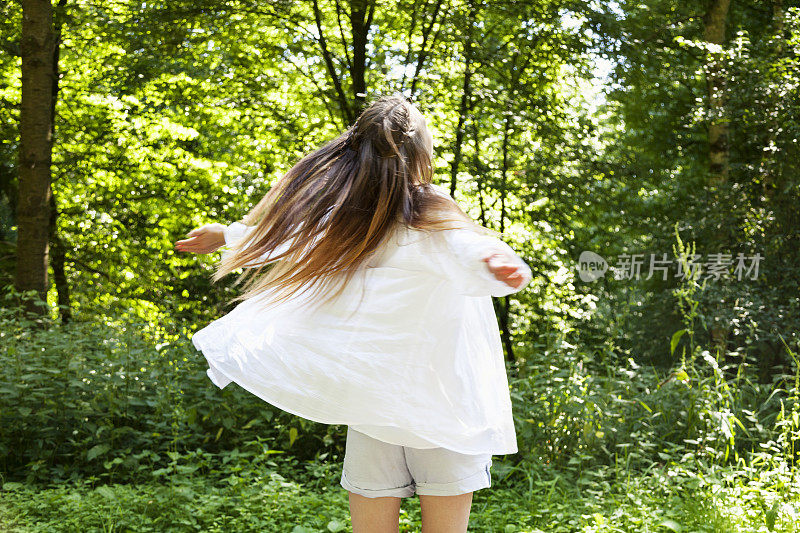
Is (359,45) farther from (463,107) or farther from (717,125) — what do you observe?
(717,125)

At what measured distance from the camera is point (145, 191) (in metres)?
11.7

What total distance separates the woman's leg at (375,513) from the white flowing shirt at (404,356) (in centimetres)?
20

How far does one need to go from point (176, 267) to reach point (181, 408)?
8356 mm

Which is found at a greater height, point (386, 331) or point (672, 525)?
point (386, 331)

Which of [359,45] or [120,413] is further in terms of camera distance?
[359,45]

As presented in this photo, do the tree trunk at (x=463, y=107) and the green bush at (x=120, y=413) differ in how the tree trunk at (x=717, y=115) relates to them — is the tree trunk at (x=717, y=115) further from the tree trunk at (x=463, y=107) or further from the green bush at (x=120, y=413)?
the green bush at (x=120, y=413)

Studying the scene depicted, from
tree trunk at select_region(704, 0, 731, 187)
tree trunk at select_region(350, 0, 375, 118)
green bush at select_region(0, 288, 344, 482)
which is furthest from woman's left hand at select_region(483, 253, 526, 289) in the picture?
tree trunk at select_region(350, 0, 375, 118)

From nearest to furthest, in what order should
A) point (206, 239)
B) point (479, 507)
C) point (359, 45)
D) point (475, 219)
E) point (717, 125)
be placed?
point (206, 239) < point (479, 507) < point (475, 219) < point (717, 125) < point (359, 45)

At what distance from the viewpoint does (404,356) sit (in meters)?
1.88

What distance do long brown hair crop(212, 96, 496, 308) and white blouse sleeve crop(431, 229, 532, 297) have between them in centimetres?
4

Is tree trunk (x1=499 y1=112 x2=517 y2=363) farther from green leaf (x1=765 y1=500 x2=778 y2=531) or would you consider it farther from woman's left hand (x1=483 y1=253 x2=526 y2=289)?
woman's left hand (x1=483 y1=253 x2=526 y2=289)

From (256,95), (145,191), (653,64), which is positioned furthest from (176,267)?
(653,64)

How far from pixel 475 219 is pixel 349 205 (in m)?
4.54

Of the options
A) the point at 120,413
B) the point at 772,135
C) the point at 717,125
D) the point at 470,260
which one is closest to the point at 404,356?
the point at 470,260
